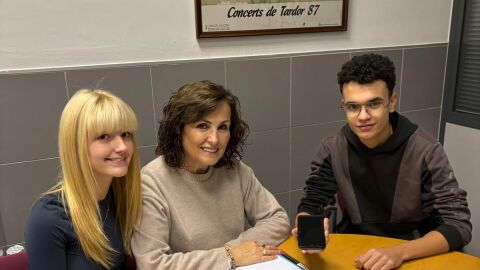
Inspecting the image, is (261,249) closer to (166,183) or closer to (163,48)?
(166,183)

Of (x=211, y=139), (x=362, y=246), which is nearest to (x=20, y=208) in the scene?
(x=211, y=139)

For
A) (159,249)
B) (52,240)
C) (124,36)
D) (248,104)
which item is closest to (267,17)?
(248,104)

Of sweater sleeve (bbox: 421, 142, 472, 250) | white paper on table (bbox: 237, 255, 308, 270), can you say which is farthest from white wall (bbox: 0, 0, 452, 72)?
white paper on table (bbox: 237, 255, 308, 270)

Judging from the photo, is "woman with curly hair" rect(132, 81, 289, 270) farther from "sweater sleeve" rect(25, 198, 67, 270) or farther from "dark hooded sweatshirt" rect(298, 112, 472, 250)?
"dark hooded sweatshirt" rect(298, 112, 472, 250)

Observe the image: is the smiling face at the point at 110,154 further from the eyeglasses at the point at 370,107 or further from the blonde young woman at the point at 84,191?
the eyeglasses at the point at 370,107

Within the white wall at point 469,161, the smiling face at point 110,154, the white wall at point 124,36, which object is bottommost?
the white wall at point 469,161

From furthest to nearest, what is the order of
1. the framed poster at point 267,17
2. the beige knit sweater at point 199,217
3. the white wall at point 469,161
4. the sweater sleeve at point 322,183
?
1. the white wall at point 469,161
2. the framed poster at point 267,17
3. the sweater sleeve at point 322,183
4. the beige knit sweater at point 199,217

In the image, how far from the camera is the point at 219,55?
2.22 m

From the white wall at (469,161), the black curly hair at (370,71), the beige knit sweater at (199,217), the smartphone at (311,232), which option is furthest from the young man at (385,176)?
the white wall at (469,161)

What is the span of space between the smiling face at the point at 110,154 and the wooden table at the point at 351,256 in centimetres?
62

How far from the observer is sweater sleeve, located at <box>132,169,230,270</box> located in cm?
126

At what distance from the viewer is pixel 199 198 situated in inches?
56.9

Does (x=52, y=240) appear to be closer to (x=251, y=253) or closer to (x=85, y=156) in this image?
(x=85, y=156)

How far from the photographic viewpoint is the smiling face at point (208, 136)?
1387 millimetres
